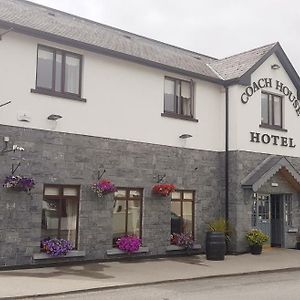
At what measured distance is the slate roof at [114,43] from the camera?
14.5 meters

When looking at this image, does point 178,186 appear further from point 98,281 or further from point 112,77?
point 98,281

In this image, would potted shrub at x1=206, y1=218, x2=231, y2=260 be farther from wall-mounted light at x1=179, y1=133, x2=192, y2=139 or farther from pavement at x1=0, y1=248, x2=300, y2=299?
wall-mounted light at x1=179, y1=133, x2=192, y2=139

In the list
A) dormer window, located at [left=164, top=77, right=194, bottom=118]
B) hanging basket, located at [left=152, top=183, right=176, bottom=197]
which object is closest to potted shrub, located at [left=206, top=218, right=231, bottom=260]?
hanging basket, located at [left=152, top=183, right=176, bottom=197]

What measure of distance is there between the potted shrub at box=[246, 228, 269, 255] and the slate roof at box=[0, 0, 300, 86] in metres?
5.88

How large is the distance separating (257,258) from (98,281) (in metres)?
7.36

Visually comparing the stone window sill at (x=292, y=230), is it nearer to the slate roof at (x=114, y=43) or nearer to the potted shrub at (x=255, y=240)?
the potted shrub at (x=255, y=240)

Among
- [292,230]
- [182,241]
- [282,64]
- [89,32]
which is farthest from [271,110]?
[89,32]

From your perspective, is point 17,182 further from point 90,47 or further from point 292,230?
point 292,230

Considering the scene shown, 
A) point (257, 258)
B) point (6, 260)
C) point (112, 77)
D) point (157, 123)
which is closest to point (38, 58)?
point (112, 77)

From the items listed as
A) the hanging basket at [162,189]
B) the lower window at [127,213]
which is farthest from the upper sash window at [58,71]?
the hanging basket at [162,189]

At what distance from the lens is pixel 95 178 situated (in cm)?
1514

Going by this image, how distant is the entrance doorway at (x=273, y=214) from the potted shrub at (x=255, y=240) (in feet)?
4.35

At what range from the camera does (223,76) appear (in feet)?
64.0

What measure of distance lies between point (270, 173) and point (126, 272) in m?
7.71
